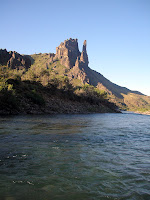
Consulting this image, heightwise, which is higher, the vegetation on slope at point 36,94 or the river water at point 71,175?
the vegetation on slope at point 36,94

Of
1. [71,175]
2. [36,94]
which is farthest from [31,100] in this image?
[71,175]

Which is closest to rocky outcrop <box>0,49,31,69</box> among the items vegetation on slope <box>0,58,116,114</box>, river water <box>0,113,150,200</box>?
vegetation on slope <box>0,58,116,114</box>

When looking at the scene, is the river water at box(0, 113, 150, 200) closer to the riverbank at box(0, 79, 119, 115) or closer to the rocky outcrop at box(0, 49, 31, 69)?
the riverbank at box(0, 79, 119, 115)

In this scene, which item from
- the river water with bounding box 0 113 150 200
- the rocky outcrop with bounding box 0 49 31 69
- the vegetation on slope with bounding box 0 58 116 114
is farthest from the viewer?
the rocky outcrop with bounding box 0 49 31 69

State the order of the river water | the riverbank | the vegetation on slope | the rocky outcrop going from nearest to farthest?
the river water, the riverbank, the vegetation on slope, the rocky outcrop

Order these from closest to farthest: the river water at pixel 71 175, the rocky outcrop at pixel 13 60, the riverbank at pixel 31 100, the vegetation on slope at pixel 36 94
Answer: the river water at pixel 71 175
the riverbank at pixel 31 100
the vegetation on slope at pixel 36 94
the rocky outcrop at pixel 13 60

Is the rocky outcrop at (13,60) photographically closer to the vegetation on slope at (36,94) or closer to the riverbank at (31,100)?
the vegetation on slope at (36,94)

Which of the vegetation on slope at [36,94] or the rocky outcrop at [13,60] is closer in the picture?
the vegetation on slope at [36,94]

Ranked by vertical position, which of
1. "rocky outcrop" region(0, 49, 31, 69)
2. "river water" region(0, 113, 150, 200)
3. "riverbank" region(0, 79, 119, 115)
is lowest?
"river water" region(0, 113, 150, 200)

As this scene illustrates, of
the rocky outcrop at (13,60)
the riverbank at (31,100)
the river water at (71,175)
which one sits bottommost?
the river water at (71,175)

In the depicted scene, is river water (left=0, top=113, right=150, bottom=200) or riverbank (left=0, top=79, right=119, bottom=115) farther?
riverbank (left=0, top=79, right=119, bottom=115)

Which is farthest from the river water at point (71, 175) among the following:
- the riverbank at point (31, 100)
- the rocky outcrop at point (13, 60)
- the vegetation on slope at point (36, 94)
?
the rocky outcrop at point (13, 60)

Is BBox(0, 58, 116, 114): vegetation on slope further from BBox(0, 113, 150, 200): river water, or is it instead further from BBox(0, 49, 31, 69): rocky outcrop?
BBox(0, 49, 31, 69): rocky outcrop

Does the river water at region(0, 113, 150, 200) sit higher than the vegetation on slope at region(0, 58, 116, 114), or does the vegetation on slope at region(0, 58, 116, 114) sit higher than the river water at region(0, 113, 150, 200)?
the vegetation on slope at region(0, 58, 116, 114)
